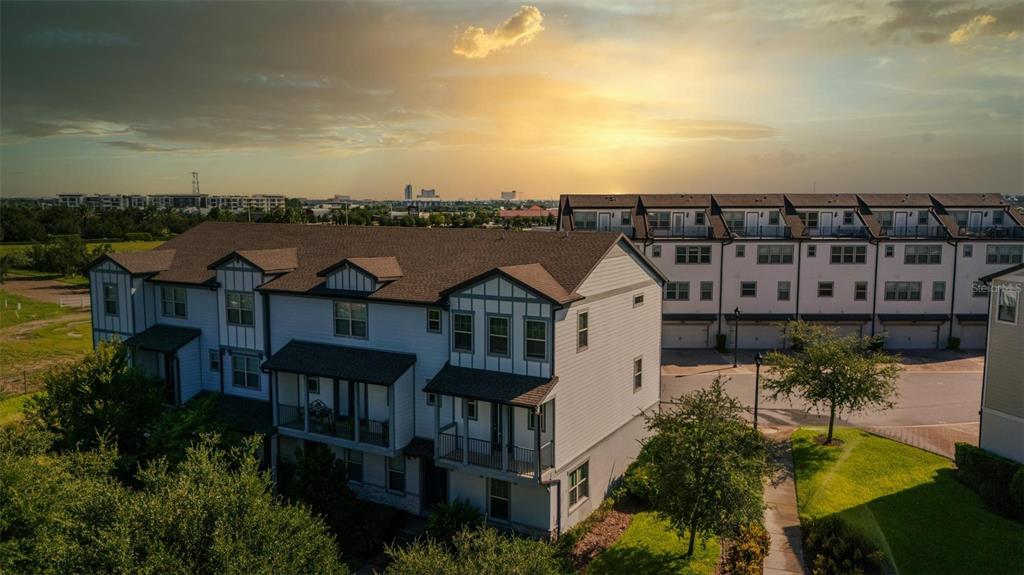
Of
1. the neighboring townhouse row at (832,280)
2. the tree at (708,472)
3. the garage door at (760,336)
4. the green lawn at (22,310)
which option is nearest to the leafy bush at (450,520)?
the tree at (708,472)

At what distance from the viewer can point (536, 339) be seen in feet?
70.9

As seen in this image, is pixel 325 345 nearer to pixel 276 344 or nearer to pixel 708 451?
pixel 276 344

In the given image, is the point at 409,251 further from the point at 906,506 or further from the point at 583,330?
the point at 906,506

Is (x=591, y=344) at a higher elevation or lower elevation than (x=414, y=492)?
higher

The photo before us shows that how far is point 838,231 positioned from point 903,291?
19.9 ft

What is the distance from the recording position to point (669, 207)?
48.3 meters

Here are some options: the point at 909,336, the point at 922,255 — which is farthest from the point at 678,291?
the point at 922,255

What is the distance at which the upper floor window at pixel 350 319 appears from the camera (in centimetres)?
2569

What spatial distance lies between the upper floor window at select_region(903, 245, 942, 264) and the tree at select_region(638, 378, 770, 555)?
33.4 meters

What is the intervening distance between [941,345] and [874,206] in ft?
36.2

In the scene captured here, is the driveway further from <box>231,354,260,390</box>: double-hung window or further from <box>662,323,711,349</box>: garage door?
<box>231,354,260,390</box>: double-hung window

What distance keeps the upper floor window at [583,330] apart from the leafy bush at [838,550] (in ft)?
31.2

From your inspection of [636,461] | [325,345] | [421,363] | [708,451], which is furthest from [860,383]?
[325,345]

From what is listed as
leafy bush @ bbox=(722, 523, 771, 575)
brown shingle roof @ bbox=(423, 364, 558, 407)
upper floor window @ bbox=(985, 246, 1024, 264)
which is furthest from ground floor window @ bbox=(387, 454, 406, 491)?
upper floor window @ bbox=(985, 246, 1024, 264)
